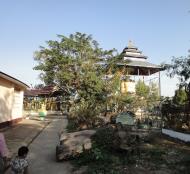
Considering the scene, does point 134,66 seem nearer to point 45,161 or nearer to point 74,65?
point 74,65

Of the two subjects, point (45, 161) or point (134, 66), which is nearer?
point (45, 161)

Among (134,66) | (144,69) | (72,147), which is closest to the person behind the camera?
(72,147)

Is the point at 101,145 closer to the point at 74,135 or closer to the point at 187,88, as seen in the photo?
the point at 74,135

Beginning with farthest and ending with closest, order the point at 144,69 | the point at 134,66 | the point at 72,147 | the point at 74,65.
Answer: the point at 144,69, the point at 134,66, the point at 74,65, the point at 72,147

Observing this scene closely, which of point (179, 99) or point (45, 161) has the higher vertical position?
point (179, 99)

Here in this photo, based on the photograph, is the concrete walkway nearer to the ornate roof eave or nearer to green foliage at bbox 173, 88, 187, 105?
green foliage at bbox 173, 88, 187, 105

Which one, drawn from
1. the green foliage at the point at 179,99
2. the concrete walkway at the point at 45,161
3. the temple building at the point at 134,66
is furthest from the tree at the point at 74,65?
the concrete walkway at the point at 45,161

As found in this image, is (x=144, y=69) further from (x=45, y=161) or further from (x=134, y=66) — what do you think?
(x=45, y=161)

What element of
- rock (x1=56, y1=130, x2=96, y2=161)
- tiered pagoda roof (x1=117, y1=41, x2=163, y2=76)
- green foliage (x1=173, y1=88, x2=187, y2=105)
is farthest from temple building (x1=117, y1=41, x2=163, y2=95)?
rock (x1=56, y1=130, x2=96, y2=161)

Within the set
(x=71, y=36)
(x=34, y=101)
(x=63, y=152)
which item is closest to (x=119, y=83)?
(x=71, y=36)

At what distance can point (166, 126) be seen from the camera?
14602mm

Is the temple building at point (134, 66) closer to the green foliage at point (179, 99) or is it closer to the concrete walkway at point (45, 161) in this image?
the green foliage at point (179, 99)

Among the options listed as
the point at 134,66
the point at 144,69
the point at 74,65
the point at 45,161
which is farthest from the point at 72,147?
the point at 144,69

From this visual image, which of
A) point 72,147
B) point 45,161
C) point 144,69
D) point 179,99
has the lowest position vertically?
point 45,161
